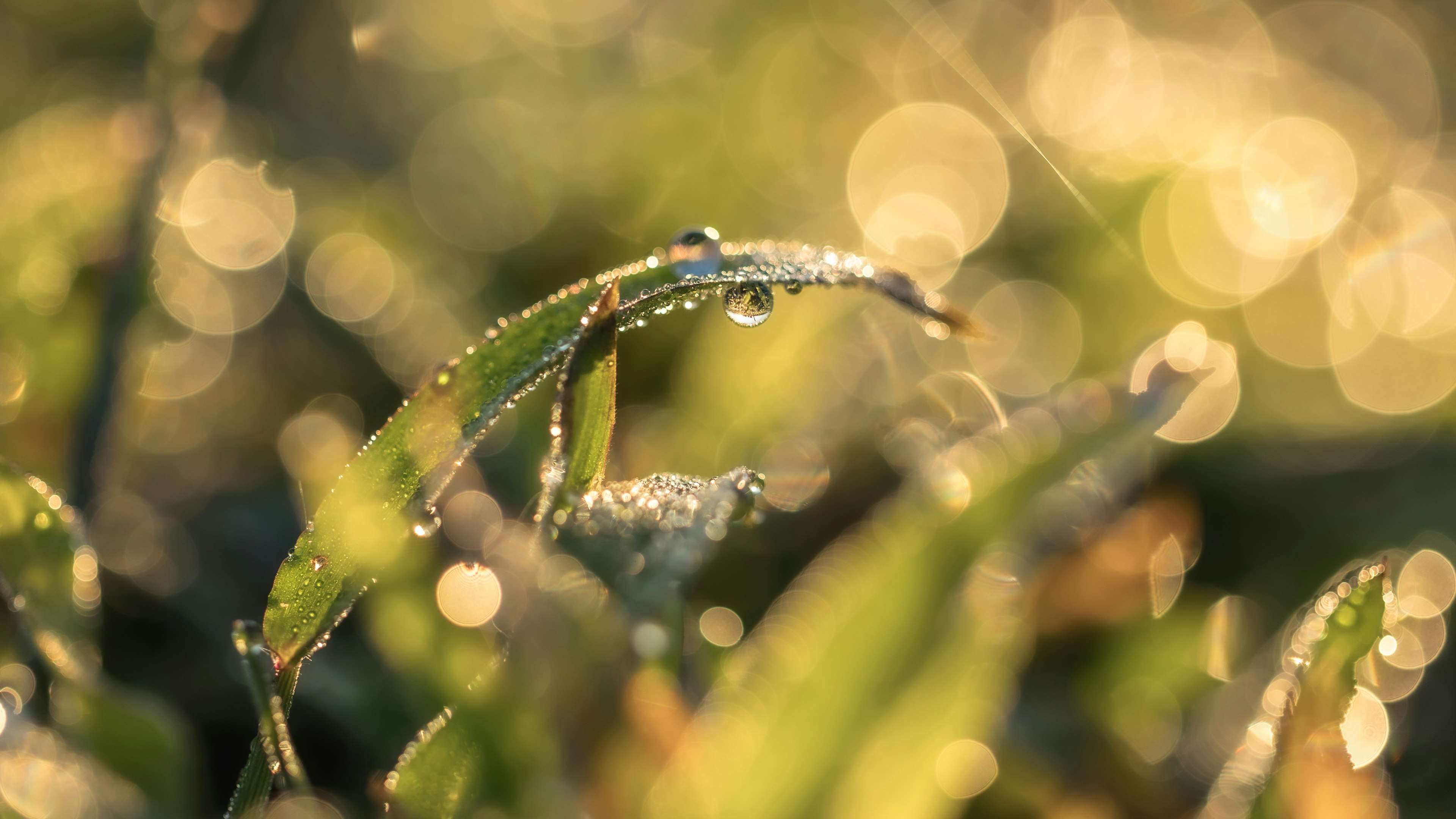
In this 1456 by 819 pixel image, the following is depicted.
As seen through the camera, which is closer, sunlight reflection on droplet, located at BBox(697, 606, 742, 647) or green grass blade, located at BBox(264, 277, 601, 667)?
green grass blade, located at BBox(264, 277, 601, 667)

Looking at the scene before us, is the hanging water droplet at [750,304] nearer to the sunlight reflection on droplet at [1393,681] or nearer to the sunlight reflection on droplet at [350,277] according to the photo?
the sunlight reflection on droplet at [1393,681]

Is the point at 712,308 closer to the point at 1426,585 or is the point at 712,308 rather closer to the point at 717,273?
the point at 717,273

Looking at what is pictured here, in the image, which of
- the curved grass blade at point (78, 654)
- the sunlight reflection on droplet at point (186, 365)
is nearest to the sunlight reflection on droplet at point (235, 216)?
the sunlight reflection on droplet at point (186, 365)

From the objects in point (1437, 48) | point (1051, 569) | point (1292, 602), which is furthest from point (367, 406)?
point (1437, 48)

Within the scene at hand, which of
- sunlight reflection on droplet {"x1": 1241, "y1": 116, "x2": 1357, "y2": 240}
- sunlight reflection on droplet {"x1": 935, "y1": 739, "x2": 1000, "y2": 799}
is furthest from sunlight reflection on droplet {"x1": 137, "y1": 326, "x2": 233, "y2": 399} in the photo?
sunlight reflection on droplet {"x1": 1241, "y1": 116, "x2": 1357, "y2": 240}

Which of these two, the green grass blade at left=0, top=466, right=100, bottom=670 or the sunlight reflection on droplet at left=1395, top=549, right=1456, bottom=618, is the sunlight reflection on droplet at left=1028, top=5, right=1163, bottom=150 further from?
the green grass blade at left=0, top=466, right=100, bottom=670

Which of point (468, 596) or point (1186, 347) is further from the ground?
point (1186, 347)

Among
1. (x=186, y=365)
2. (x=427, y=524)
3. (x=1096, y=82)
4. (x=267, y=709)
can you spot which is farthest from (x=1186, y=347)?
(x=1096, y=82)
